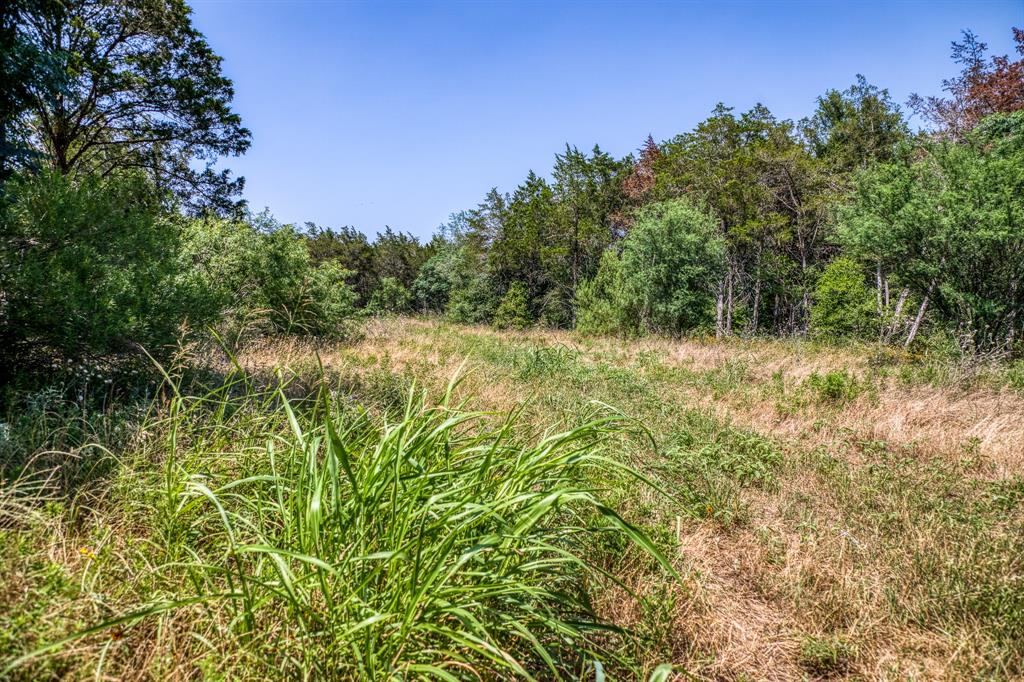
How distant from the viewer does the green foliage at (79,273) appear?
12.9ft

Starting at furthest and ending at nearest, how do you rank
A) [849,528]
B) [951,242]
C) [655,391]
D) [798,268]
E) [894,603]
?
[798,268], [951,242], [655,391], [849,528], [894,603]

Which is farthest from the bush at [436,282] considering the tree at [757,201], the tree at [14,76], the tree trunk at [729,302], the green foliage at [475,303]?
the tree at [14,76]

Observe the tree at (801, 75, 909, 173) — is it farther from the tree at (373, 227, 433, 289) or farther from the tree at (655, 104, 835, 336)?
the tree at (373, 227, 433, 289)

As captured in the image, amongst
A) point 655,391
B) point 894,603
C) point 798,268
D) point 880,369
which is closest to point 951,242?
point 880,369

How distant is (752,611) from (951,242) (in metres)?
10.9

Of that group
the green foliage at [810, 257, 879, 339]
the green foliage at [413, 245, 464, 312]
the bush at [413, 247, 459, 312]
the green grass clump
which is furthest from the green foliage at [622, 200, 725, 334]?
the bush at [413, 247, 459, 312]

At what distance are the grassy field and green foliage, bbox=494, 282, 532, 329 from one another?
27055 millimetres

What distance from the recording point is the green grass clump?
1.35m

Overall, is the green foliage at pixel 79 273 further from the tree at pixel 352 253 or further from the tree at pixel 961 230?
the tree at pixel 352 253

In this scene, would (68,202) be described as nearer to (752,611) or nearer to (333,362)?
(333,362)

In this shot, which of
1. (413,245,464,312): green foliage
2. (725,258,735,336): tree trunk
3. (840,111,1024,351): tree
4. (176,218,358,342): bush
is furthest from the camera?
(413,245,464,312): green foliage

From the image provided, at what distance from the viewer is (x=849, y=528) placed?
10.2 feet

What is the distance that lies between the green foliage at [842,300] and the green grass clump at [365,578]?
19.9 meters

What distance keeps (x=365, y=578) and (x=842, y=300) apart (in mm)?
22388
